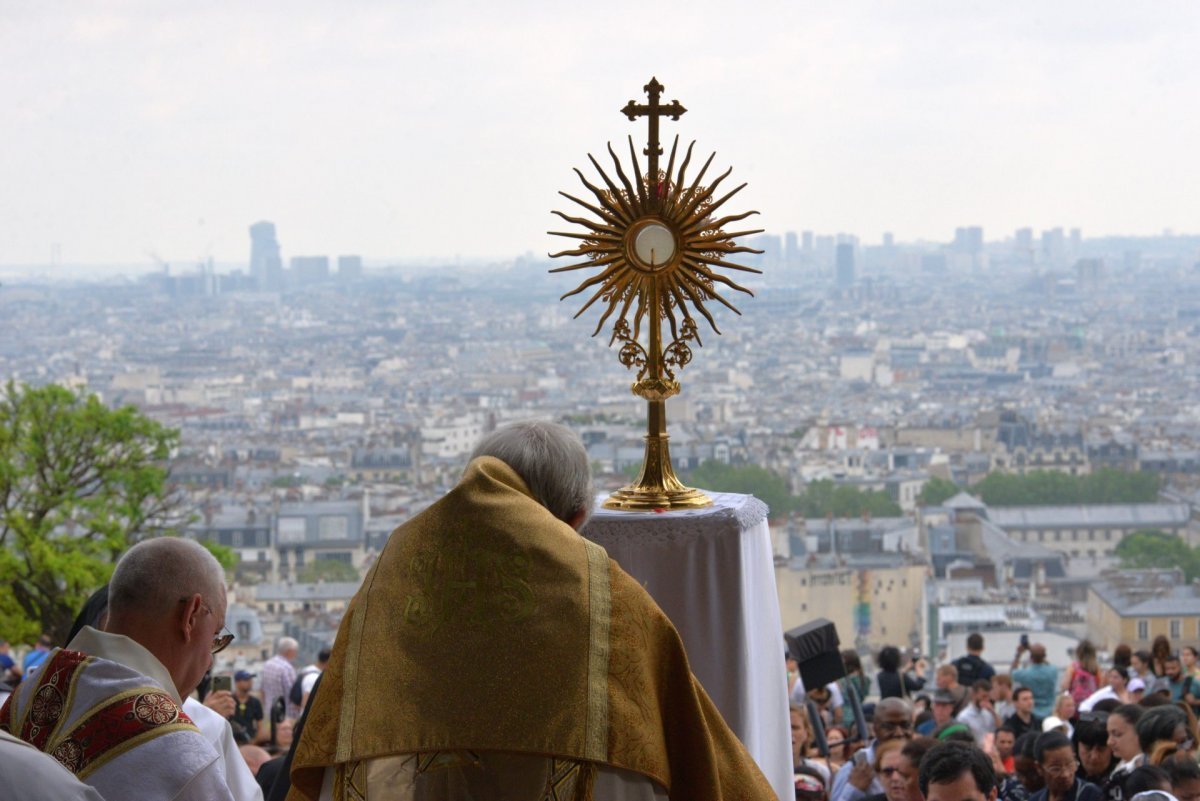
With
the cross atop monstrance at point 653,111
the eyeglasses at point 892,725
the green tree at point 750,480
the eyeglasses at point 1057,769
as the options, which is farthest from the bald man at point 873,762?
the green tree at point 750,480

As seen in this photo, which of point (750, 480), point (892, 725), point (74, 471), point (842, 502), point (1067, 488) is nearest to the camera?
point (892, 725)

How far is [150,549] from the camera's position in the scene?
2182 millimetres

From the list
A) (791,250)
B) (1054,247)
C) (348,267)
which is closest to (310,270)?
(348,267)

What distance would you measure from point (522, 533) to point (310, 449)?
2902 inches

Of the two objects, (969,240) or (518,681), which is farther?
(969,240)

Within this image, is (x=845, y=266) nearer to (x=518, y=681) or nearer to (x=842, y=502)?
(x=842, y=502)

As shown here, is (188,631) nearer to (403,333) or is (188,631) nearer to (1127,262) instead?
(403,333)

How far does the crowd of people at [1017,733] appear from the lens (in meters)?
3.57

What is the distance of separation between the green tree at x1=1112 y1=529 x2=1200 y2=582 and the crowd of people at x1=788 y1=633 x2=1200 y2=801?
4565 centimetres

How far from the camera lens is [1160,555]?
52.1 meters

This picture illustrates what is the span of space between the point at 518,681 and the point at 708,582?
39.1 inches

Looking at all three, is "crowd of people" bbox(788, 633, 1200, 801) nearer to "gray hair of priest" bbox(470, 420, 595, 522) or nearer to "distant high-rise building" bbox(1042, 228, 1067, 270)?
"gray hair of priest" bbox(470, 420, 595, 522)

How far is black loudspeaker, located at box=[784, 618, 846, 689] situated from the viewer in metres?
5.20

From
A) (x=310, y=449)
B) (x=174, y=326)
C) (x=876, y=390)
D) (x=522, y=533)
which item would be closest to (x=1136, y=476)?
(x=876, y=390)
